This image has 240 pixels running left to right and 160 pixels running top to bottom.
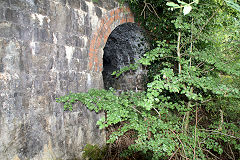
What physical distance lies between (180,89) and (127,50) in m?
3.36

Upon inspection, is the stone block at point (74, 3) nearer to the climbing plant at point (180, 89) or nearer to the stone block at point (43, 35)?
the stone block at point (43, 35)

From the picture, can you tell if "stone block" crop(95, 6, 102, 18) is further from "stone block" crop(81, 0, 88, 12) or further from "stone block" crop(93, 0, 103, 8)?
"stone block" crop(81, 0, 88, 12)

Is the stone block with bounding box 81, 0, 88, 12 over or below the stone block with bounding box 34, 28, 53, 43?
over

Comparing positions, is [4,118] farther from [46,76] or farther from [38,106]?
[46,76]

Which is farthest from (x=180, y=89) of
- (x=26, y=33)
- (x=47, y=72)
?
(x=26, y=33)

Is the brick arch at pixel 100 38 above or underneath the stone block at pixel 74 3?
underneath

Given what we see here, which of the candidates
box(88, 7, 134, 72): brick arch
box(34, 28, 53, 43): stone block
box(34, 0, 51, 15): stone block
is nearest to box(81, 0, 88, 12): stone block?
box(88, 7, 134, 72): brick arch

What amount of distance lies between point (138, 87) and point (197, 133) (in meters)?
2.74

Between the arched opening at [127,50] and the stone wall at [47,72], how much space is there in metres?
1.32

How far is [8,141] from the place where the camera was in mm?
2193

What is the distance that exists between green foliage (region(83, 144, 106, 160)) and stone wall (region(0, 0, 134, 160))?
11 centimetres

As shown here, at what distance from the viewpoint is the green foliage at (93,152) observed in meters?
3.04

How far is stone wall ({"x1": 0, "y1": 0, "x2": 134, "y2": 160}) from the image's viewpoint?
221 centimetres

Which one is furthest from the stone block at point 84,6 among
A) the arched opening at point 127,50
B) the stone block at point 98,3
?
the arched opening at point 127,50
